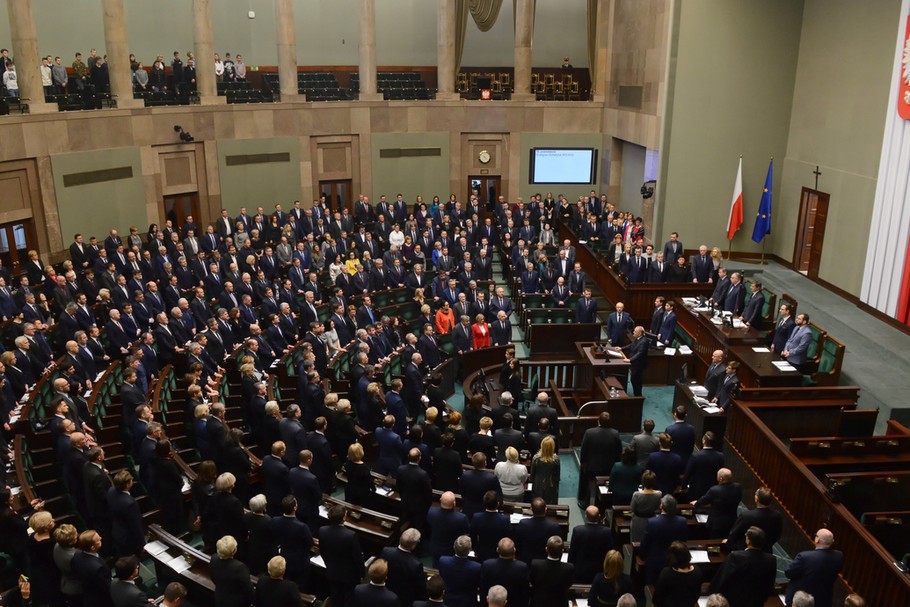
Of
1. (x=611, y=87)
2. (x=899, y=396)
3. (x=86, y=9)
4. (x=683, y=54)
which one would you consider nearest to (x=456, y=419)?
(x=899, y=396)

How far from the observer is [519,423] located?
9.46 m

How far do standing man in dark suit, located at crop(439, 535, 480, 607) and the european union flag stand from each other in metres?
13.2

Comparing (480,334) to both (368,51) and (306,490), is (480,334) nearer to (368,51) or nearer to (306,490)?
(306,490)

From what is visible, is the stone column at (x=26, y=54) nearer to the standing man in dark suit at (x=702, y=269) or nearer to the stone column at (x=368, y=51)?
the stone column at (x=368, y=51)

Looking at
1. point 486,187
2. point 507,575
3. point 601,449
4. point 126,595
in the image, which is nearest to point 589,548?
point 507,575

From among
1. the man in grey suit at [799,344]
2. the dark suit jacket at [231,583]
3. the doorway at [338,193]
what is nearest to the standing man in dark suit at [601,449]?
the man in grey suit at [799,344]

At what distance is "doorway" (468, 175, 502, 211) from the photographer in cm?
2252

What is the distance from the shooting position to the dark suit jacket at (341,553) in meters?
5.71

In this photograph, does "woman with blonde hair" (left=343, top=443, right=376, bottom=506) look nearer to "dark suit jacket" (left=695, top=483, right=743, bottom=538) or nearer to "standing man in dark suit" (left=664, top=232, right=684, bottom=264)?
"dark suit jacket" (left=695, top=483, right=743, bottom=538)

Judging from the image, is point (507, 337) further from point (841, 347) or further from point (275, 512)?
point (275, 512)

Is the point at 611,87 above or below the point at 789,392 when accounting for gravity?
above

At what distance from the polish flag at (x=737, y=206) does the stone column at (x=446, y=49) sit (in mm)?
8618

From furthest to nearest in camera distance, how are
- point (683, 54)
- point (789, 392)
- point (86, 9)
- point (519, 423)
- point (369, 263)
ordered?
point (86, 9) → point (683, 54) → point (369, 263) → point (519, 423) → point (789, 392)

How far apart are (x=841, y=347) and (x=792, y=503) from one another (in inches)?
125
